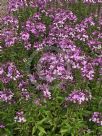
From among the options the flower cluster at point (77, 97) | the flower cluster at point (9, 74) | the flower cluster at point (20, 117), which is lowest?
the flower cluster at point (20, 117)

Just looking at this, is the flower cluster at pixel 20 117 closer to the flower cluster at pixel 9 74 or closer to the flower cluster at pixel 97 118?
the flower cluster at pixel 9 74

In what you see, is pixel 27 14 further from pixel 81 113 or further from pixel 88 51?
pixel 81 113

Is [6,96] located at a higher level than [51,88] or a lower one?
lower

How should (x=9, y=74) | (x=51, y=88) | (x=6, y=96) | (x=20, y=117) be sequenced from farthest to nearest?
(x=51, y=88), (x=9, y=74), (x=6, y=96), (x=20, y=117)

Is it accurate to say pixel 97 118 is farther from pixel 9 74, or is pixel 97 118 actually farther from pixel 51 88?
pixel 9 74

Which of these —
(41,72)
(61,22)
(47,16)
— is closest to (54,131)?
(41,72)

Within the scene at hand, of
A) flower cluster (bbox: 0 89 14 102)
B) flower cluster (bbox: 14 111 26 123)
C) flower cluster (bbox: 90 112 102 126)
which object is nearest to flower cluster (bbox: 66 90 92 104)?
flower cluster (bbox: 90 112 102 126)

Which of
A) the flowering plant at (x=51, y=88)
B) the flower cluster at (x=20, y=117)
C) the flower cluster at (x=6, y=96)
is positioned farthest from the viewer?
the flowering plant at (x=51, y=88)

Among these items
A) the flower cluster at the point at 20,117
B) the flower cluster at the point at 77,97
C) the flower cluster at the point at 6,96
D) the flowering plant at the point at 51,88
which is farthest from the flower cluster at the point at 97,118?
the flower cluster at the point at 6,96

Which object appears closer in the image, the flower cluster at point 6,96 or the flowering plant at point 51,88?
the flower cluster at point 6,96

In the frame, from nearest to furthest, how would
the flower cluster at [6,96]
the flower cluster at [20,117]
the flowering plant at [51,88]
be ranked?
1. the flower cluster at [20,117]
2. the flower cluster at [6,96]
3. the flowering plant at [51,88]

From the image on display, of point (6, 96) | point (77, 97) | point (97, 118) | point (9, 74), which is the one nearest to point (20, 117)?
point (6, 96)
